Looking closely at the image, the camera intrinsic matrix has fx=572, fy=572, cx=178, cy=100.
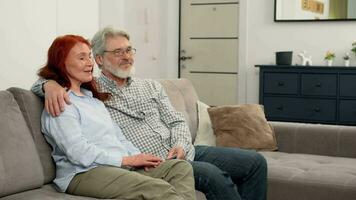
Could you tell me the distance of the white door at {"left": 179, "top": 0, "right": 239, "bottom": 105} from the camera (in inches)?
259

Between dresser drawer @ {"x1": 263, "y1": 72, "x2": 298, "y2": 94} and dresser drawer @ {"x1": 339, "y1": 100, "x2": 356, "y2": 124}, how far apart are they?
48 cm

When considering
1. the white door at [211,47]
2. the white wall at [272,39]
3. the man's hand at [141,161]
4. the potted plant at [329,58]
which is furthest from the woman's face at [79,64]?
the white door at [211,47]

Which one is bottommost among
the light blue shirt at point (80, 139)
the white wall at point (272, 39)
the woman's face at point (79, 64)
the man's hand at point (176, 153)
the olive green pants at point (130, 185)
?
the olive green pants at point (130, 185)

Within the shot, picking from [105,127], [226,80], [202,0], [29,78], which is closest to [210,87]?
[226,80]

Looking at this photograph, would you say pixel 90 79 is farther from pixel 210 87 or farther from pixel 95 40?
pixel 210 87

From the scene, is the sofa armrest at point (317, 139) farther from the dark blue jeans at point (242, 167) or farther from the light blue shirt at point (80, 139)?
the light blue shirt at point (80, 139)

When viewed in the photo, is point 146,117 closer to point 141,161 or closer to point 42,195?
point 141,161

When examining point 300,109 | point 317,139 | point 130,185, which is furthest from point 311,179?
point 300,109

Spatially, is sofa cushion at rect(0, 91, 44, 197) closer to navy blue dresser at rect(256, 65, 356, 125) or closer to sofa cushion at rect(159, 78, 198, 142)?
sofa cushion at rect(159, 78, 198, 142)

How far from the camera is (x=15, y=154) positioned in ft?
7.14

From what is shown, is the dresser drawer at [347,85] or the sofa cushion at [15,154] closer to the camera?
the sofa cushion at [15,154]

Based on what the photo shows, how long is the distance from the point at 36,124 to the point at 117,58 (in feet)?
1.79

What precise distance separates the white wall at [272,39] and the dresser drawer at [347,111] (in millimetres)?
552

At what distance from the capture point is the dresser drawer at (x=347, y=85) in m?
5.39
